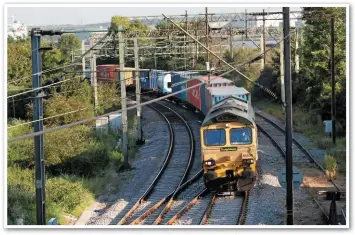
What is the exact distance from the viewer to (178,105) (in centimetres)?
4262

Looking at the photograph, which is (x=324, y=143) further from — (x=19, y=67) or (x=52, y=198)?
(x=19, y=67)

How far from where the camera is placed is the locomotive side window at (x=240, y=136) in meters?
15.6

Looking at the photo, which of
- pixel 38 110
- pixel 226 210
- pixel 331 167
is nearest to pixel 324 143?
pixel 331 167

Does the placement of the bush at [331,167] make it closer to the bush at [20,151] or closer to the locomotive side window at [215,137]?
the locomotive side window at [215,137]

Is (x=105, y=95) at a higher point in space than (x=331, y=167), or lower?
higher

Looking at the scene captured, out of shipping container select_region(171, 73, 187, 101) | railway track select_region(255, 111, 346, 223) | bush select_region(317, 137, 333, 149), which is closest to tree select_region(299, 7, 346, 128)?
railway track select_region(255, 111, 346, 223)

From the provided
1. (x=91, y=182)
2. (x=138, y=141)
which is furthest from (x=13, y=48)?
(x=91, y=182)

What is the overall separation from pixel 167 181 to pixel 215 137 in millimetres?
3420

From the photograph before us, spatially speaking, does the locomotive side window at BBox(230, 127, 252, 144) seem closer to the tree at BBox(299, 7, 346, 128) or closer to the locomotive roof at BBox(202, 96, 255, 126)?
the locomotive roof at BBox(202, 96, 255, 126)

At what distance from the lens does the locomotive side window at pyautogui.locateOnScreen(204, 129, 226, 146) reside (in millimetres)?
15633

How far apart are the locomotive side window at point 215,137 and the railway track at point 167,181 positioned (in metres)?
1.75

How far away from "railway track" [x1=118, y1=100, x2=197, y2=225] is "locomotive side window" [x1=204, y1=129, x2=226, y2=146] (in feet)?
5.74

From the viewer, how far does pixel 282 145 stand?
→ 76.5 feet

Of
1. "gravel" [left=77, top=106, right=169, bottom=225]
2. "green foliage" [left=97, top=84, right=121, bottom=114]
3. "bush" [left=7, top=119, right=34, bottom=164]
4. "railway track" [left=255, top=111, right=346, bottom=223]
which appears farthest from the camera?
"green foliage" [left=97, top=84, right=121, bottom=114]
